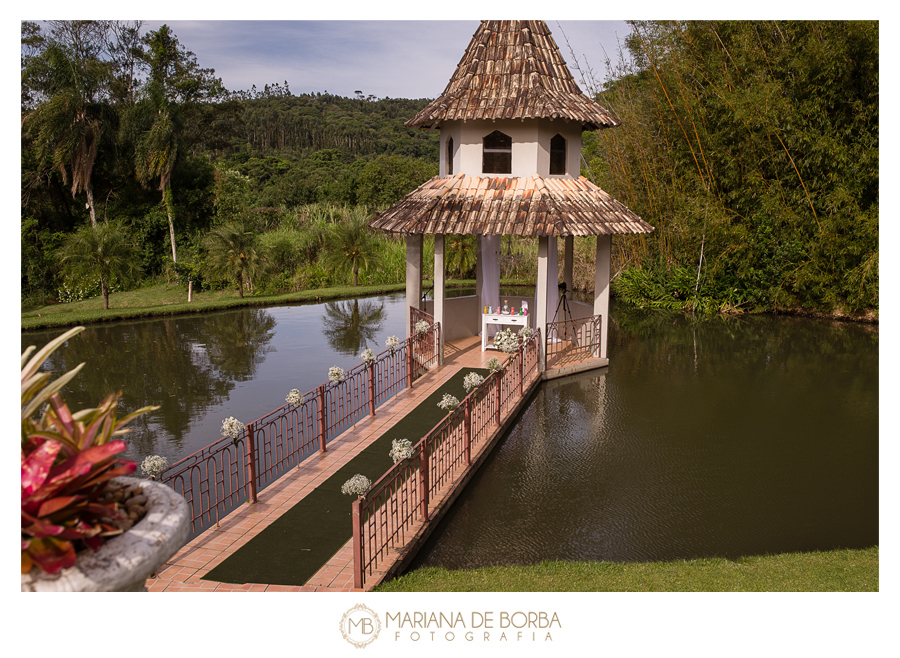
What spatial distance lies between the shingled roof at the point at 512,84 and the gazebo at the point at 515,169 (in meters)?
0.02

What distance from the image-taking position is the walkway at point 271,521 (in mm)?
5273

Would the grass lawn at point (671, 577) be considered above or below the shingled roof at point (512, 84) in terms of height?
below

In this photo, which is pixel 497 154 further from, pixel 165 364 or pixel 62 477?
pixel 62 477

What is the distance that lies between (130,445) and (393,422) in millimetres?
3424

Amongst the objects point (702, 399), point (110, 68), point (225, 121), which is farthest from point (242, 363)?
point (225, 121)

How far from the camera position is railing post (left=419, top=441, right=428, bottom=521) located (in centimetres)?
620

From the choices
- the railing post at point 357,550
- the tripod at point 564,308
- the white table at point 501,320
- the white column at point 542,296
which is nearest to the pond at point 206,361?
the white table at point 501,320

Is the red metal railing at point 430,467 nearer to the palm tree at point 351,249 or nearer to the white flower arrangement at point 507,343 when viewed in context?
the white flower arrangement at point 507,343

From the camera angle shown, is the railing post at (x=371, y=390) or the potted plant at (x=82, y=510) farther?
the railing post at (x=371, y=390)

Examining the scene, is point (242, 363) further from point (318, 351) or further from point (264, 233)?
point (264, 233)

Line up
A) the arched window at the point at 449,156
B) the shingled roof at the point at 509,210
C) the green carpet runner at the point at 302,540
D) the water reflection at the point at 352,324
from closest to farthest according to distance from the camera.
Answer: the green carpet runner at the point at 302,540 → the shingled roof at the point at 509,210 → the arched window at the point at 449,156 → the water reflection at the point at 352,324

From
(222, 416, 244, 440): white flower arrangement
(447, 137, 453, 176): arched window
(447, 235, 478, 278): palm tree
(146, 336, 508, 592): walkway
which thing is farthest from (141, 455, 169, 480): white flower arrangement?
(447, 235, 478, 278): palm tree

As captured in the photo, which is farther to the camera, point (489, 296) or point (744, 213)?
point (744, 213)

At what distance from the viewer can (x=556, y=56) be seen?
509 inches
